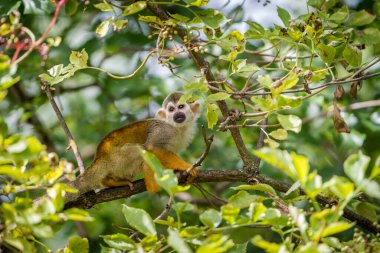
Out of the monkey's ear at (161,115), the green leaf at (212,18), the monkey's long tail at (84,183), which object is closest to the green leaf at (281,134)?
the green leaf at (212,18)

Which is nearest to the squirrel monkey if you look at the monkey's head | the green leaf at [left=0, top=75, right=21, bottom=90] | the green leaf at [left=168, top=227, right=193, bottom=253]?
the monkey's head

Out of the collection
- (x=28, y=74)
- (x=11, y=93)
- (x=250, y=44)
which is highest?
(x=250, y=44)

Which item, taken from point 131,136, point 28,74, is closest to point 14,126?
point 28,74

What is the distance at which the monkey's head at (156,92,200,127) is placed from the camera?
231 inches

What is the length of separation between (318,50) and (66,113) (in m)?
5.74

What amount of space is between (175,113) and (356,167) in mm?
3669

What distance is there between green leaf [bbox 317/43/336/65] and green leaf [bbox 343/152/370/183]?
148cm

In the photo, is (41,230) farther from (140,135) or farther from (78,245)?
→ (140,135)

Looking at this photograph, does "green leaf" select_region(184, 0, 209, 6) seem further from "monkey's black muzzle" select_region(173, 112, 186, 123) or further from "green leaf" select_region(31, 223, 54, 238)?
"monkey's black muzzle" select_region(173, 112, 186, 123)

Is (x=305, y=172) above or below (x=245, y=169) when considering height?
above

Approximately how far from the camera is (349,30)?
4.00 metres

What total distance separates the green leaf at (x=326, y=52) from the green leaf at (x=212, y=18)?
619 mm

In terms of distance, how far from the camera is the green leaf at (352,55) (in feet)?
12.3

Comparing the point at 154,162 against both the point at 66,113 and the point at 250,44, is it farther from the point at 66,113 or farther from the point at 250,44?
the point at 66,113
